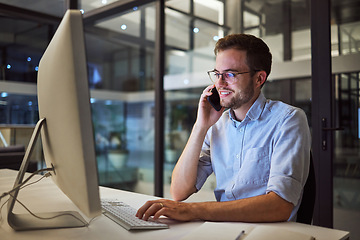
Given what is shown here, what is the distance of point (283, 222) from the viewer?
3.85 ft

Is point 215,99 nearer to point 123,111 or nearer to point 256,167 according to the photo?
point 256,167

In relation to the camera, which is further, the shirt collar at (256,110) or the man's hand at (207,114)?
the man's hand at (207,114)

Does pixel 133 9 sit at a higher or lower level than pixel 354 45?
higher

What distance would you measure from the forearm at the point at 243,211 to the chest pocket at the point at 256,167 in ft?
0.90

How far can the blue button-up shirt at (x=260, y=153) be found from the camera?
129cm

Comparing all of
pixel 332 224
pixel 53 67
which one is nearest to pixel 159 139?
pixel 332 224

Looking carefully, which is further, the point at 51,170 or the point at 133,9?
the point at 133,9

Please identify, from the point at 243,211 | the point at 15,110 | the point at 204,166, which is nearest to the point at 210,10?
the point at 204,166

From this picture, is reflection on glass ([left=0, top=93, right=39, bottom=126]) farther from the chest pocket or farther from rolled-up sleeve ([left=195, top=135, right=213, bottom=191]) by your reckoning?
the chest pocket

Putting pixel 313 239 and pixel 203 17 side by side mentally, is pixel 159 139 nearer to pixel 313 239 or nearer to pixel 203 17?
pixel 203 17

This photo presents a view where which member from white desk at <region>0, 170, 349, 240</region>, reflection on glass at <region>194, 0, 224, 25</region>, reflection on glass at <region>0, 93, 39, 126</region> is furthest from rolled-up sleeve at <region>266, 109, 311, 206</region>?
reflection on glass at <region>0, 93, 39, 126</region>

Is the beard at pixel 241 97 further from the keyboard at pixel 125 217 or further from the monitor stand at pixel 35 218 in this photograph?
the monitor stand at pixel 35 218

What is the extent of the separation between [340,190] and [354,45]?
1071 mm

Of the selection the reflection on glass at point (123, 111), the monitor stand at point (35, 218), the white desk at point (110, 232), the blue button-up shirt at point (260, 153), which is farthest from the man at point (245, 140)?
the reflection on glass at point (123, 111)
